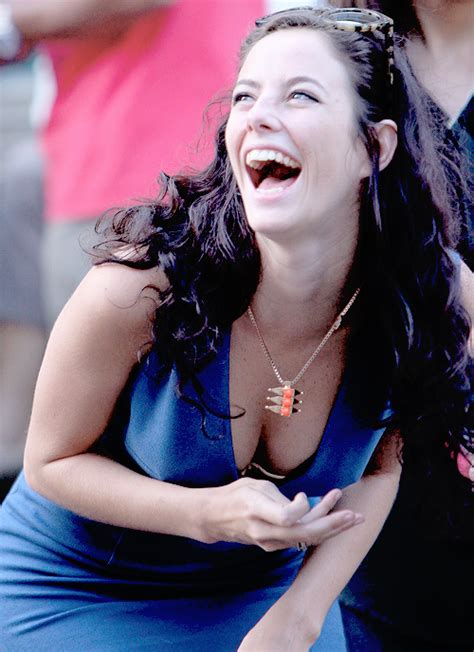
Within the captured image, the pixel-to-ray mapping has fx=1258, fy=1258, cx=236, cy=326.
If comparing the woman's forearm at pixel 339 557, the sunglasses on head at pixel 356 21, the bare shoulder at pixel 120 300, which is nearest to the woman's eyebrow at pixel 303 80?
the sunglasses on head at pixel 356 21

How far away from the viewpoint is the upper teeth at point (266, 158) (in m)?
2.08

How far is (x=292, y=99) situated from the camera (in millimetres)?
2100

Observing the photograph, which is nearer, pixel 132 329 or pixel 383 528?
pixel 132 329

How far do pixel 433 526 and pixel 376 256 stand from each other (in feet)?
2.16

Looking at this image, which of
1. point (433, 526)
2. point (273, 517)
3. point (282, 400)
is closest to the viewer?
point (273, 517)

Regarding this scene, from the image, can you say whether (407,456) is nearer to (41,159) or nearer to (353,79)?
(353,79)

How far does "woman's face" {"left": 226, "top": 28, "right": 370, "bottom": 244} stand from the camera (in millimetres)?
2074

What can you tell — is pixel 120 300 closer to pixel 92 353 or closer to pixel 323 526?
pixel 92 353

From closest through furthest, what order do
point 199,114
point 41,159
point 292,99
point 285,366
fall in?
point 292,99, point 285,366, point 199,114, point 41,159

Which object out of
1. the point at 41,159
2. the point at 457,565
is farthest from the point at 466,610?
the point at 41,159

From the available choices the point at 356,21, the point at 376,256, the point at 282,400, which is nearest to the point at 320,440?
the point at 282,400

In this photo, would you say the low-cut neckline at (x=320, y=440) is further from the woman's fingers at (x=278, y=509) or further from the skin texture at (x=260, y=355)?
the woman's fingers at (x=278, y=509)

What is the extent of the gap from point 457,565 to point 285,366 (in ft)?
2.15

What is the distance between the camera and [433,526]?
2.63m
